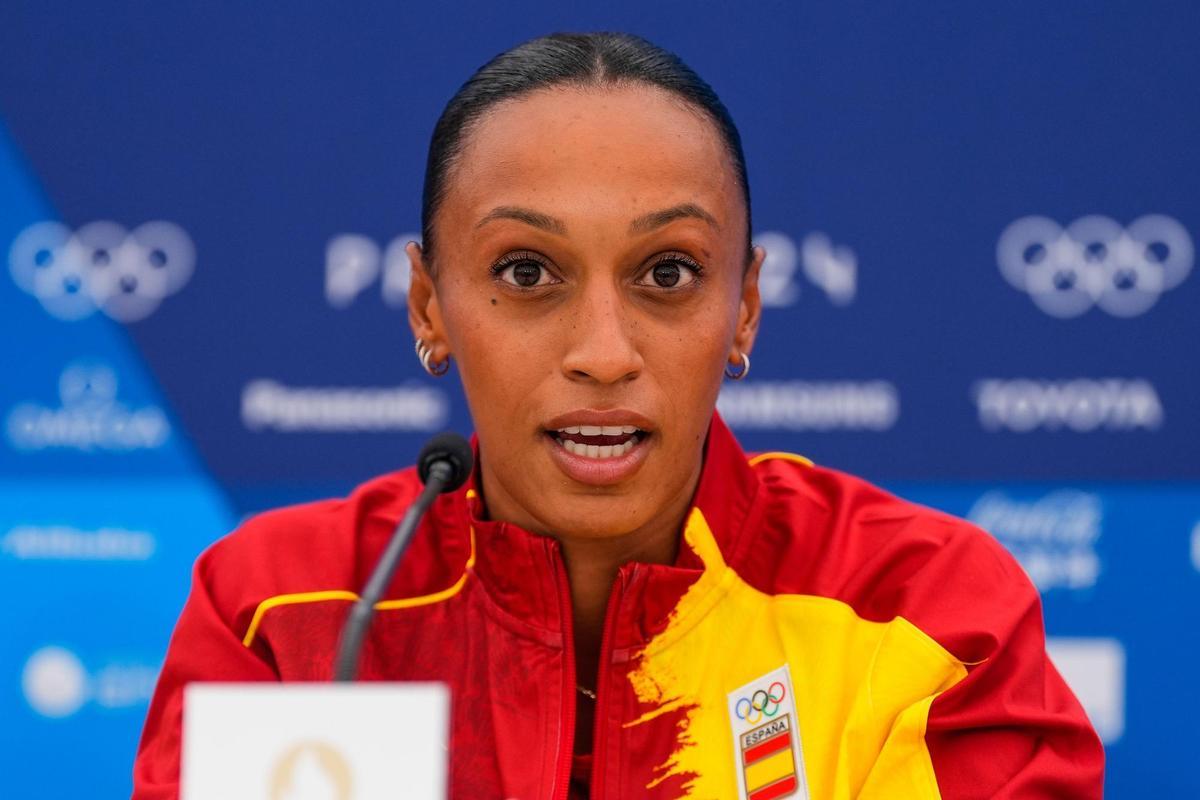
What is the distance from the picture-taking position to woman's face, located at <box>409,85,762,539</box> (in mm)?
1153

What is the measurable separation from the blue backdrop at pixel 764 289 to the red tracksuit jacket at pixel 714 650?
25.3 inches

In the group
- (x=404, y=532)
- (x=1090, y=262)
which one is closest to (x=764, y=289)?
(x=1090, y=262)

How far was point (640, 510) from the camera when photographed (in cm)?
119

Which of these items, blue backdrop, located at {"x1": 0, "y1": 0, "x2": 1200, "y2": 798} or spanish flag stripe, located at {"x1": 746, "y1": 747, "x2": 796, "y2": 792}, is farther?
blue backdrop, located at {"x1": 0, "y1": 0, "x2": 1200, "y2": 798}

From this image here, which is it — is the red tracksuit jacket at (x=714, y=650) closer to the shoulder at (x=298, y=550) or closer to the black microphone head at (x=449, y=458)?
the shoulder at (x=298, y=550)

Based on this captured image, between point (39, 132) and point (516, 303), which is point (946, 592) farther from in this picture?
Result: point (39, 132)

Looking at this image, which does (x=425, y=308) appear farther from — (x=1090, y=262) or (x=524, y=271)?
(x=1090, y=262)

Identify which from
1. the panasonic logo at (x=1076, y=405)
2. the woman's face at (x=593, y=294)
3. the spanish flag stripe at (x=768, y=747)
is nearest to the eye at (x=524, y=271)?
the woman's face at (x=593, y=294)

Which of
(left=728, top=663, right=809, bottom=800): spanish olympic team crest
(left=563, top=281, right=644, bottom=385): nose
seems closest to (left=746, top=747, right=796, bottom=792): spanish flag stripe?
(left=728, top=663, right=809, bottom=800): spanish olympic team crest

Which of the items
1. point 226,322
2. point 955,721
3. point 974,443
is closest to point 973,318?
point 974,443

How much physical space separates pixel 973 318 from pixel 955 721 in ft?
3.11

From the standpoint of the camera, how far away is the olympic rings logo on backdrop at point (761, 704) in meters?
1.23

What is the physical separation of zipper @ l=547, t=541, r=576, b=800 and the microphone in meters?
0.27

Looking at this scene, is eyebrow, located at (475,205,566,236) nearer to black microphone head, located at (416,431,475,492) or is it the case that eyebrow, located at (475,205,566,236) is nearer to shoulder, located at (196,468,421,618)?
black microphone head, located at (416,431,475,492)
